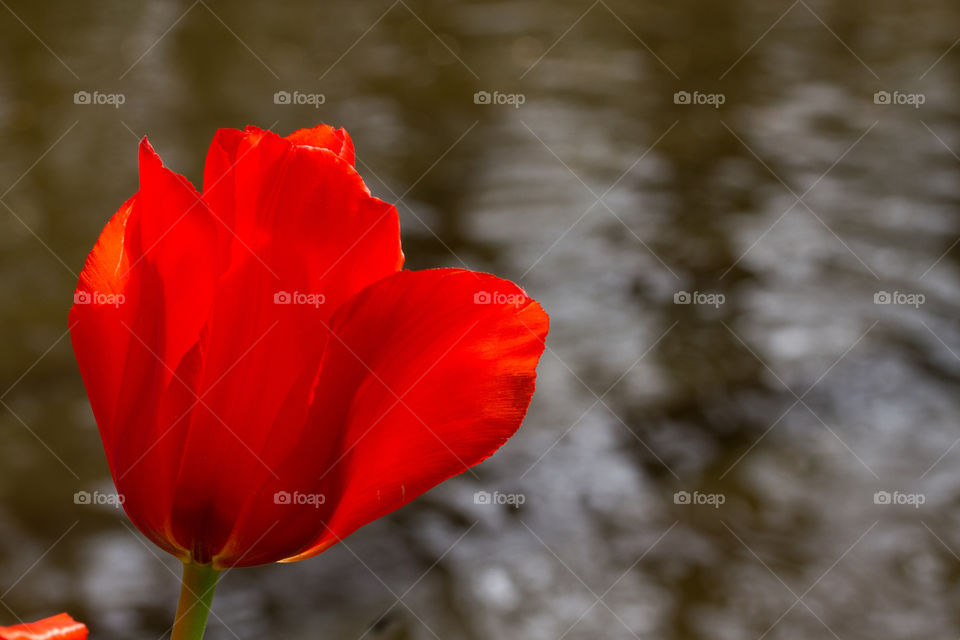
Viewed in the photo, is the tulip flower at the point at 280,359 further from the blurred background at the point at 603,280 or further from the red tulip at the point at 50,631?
Result: the blurred background at the point at 603,280

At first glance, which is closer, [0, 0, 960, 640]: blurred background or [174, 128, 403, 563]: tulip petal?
[174, 128, 403, 563]: tulip petal

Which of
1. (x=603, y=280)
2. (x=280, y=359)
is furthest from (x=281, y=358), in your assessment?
(x=603, y=280)

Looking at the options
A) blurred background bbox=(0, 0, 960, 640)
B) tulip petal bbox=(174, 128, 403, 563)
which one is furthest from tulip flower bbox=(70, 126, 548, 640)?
blurred background bbox=(0, 0, 960, 640)

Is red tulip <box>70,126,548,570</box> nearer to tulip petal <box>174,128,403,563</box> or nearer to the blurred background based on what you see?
tulip petal <box>174,128,403,563</box>

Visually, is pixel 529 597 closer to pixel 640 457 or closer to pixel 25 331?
pixel 640 457

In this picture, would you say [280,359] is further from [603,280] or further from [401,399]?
[603,280]

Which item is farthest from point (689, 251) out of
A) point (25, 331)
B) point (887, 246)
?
point (25, 331)

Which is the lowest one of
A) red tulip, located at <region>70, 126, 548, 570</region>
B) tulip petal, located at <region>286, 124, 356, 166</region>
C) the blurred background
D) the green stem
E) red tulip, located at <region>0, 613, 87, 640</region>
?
the blurred background
